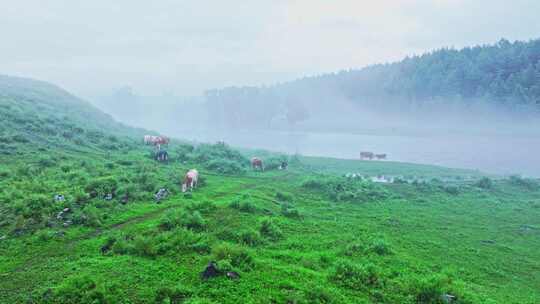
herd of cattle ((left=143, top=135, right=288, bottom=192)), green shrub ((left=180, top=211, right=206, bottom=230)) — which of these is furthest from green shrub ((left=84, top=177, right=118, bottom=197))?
green shrub ((left=180, top=211, right=206, bottom=230))

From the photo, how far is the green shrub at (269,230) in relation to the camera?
11.1m

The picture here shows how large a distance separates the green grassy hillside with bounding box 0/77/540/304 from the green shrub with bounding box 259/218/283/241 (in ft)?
0.13

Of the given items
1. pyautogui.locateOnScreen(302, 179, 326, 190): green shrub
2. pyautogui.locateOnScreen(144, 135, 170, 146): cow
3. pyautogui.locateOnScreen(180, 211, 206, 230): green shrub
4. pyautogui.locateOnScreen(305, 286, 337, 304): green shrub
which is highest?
pyautogui.locateOnScreen(144, 135, 170, 146): cow

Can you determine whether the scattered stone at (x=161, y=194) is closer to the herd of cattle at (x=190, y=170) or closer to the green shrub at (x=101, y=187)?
the herd of cattle at (x=190, y=170)

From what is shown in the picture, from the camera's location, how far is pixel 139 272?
800 cm

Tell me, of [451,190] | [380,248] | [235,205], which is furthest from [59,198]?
[451,190]

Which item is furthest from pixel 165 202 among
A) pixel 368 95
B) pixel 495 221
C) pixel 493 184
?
pixel 368 95

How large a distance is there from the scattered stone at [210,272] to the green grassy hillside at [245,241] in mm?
132

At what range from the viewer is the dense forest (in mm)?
64000

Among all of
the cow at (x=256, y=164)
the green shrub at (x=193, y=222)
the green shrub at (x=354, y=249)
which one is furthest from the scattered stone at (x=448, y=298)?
the cow at (x=256, y=164)

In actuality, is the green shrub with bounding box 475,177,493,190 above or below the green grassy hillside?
above

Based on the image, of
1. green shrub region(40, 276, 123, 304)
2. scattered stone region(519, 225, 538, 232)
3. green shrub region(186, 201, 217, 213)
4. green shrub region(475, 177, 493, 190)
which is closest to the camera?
green shrub region(40, 276, 123, 304)

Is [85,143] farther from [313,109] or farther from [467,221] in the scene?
[313,109]

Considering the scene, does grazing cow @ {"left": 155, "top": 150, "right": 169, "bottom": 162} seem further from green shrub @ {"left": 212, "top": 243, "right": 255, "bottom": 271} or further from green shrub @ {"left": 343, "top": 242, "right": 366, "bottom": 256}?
green shrub @ {"left": 343, "top": 242, "right": 366, "bottom": 256}
